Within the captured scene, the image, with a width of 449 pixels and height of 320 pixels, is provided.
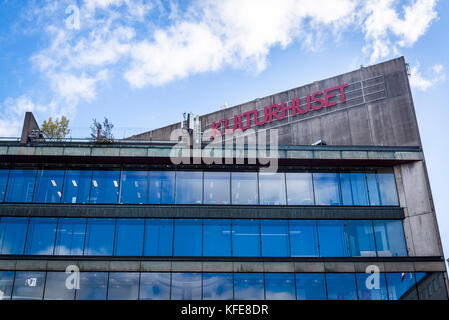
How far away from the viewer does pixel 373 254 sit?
28453 millimetres

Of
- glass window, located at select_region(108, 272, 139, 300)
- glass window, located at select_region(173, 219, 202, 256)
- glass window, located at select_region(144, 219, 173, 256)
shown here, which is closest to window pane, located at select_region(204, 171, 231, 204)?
glass window, located at select_region(173, 219, 202, 256)

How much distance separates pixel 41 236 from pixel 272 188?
1666 centimetres

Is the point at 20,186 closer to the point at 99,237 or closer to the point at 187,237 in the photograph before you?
the point at 99,237

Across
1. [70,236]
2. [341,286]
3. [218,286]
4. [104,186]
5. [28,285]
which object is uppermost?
[104,186]

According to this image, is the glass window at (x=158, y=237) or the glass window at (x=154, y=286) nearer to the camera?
the glass window at (x=154, y=286)

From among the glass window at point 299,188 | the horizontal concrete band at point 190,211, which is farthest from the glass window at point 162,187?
the glass window at point 299,188

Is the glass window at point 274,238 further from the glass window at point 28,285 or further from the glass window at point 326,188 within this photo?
the glass window at point 28,285

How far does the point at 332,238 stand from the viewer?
2875 centimetres

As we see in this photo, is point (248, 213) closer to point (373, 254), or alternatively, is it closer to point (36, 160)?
point (373, 254)

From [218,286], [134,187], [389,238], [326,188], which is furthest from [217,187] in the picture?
[389,238]

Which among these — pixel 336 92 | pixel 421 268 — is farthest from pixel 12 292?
pixel 336 92

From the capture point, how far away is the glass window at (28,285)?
26.5 m

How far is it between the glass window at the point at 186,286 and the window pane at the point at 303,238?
6.85 metres

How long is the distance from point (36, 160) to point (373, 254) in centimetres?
2524
